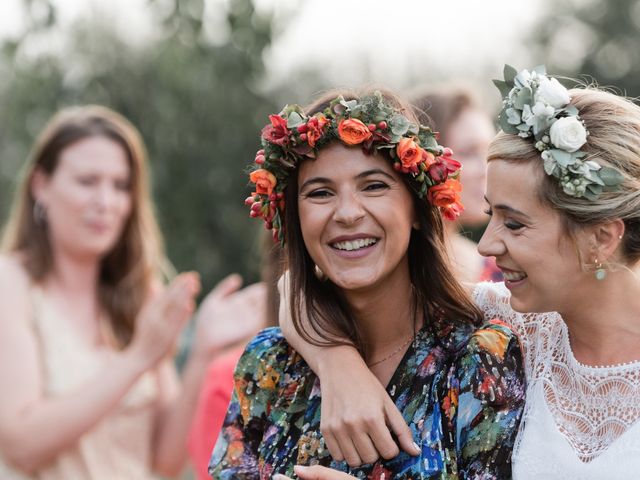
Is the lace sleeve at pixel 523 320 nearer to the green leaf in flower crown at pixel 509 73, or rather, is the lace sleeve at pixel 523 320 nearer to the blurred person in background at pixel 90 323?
the green leaf in flower crown at pixel 509 73

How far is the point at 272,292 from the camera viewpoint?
3.97 meters

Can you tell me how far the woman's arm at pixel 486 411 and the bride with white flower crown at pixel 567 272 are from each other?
6 cm

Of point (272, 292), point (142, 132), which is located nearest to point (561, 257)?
point (272, 292)

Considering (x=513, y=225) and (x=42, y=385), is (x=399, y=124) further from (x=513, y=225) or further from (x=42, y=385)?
(x=42, y=385)

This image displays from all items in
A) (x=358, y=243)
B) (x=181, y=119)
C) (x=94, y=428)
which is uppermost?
(x=181, y=119)

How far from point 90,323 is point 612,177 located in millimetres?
3077

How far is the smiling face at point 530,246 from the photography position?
2762mm

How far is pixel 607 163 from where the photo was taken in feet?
9.02

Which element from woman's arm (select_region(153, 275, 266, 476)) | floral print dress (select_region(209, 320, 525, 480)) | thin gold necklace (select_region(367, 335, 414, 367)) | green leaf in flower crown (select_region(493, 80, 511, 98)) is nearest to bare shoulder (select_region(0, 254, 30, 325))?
woman's arm (select_region(153, 275, 266, 476))

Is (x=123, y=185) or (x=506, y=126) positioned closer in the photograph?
(x=506, y=126)

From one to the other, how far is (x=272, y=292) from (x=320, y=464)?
114 cm

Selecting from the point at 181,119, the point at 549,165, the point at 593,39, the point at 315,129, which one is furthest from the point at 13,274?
the point at 593,39

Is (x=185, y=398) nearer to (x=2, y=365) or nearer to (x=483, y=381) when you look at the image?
(x=2, y=365)

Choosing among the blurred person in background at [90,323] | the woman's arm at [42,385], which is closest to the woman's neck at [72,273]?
the blurred person in background at [90,323]
